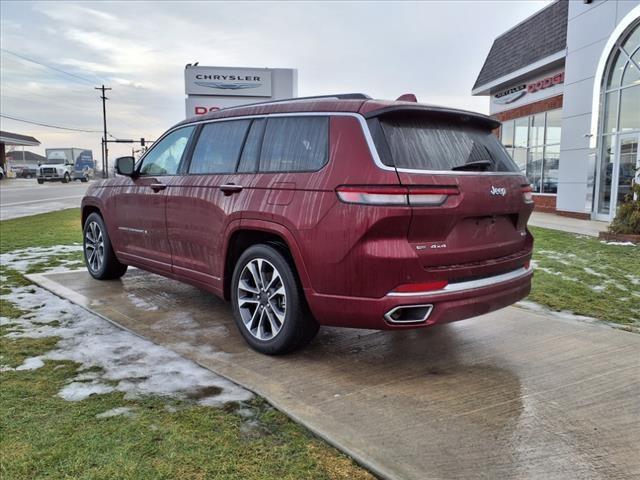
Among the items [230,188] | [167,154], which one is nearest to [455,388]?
[230,188]

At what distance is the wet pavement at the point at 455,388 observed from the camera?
256cm

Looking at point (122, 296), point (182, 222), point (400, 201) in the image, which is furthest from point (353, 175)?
point (122, 296)

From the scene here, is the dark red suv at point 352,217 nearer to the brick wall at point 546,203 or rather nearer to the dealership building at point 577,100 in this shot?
the dealership building at point 577,100

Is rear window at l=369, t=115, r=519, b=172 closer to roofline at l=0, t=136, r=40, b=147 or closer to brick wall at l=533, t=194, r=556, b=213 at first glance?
brick wall at l=533, t=194, r=556, b=213

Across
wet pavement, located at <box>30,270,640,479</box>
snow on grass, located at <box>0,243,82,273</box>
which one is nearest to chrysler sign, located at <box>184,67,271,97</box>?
snow on grass, located at <box>0,243,82,273</box>

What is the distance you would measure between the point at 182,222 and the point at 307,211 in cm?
170

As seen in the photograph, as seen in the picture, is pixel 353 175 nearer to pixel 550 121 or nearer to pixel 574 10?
pixel 574 10

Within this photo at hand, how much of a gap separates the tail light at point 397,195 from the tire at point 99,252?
154 inches

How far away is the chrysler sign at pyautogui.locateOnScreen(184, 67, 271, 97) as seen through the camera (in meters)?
22.6

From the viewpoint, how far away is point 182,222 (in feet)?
15.5

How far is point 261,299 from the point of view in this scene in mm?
3941

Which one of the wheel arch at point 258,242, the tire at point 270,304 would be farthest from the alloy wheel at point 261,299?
the wheel arch at point 258,242

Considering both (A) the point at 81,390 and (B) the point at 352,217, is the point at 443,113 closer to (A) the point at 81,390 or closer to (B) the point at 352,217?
(B) the point at 352,217

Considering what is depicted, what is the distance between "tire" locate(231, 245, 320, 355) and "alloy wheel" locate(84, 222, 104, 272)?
292 centimetres
